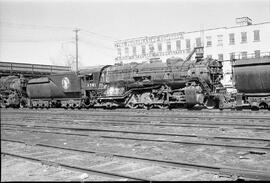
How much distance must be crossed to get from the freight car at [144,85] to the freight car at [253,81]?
4.87 ft

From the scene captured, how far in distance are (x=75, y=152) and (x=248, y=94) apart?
1339 centimetres

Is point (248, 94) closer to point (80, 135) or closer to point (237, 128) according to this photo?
point (237, 128)

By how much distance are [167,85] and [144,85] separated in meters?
1.76

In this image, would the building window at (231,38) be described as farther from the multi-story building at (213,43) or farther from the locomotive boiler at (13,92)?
the locomotive boiler at (13,92)

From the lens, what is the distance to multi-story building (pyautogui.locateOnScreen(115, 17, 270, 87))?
49531mm

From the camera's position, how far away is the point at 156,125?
13859 millimetres

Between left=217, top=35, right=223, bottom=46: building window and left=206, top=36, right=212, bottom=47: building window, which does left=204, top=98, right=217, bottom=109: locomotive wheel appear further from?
left=206, top=36, right=212, bottom=47: building window

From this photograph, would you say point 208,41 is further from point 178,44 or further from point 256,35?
point 256,35

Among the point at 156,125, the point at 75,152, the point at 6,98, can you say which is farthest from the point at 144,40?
the point at 75,152

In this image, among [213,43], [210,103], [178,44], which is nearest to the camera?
[210,103]

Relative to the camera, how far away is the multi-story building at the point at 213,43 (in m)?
49.5

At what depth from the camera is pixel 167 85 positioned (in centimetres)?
2173

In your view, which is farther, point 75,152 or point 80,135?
point 80,135

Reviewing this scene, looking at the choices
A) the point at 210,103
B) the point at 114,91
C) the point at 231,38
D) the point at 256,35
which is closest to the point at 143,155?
the point at 210,103
